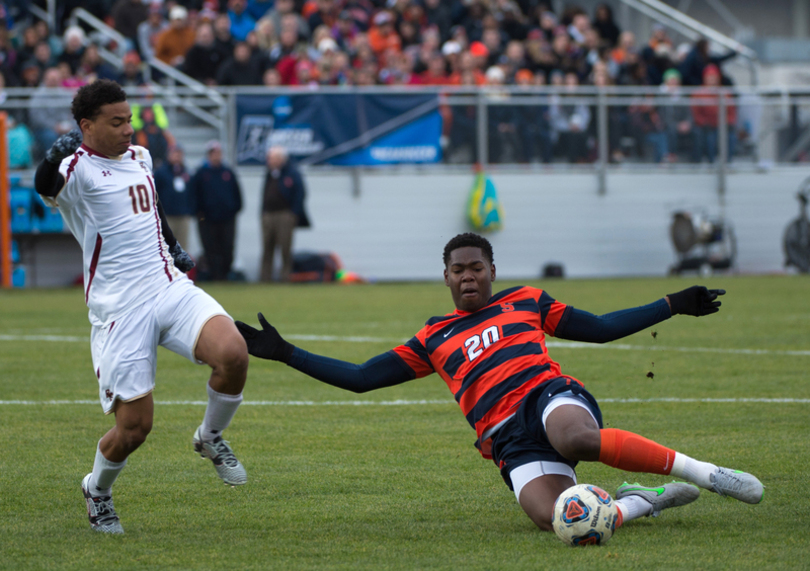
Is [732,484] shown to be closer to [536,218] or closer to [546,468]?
[546,468]

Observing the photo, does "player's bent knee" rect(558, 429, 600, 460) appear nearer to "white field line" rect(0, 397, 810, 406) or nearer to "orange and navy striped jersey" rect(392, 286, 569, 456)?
"orange and navy striped jersey" rect(392, 286, 569, 456)

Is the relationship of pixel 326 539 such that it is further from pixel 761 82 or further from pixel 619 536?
pixel 761 82

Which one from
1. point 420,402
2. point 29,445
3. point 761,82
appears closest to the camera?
point 29,445

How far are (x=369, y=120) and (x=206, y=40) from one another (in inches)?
139

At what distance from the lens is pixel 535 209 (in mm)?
21703

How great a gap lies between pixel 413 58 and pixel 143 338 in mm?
18212

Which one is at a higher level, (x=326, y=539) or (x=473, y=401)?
(x=473, y=401)

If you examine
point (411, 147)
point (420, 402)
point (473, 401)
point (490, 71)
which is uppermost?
point (490, 71)

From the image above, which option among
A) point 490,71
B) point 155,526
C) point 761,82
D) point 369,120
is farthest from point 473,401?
point 761,82

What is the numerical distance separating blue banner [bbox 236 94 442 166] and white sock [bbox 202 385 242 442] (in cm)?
1602

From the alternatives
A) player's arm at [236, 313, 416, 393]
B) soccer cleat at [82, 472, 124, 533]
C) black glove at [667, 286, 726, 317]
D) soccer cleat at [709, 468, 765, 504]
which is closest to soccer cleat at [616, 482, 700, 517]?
soccer cleat at [709, 468, 765, 504]

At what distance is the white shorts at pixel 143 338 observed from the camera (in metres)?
4.64

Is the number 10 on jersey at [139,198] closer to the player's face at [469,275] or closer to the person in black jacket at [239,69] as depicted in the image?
the player's face at [469,275]

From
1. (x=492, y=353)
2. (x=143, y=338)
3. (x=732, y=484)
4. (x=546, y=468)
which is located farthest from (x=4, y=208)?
(x=732, y=484)
